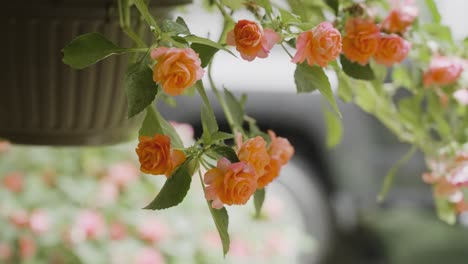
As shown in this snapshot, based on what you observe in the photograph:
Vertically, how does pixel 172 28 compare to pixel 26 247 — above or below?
above

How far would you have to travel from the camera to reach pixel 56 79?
78 cm

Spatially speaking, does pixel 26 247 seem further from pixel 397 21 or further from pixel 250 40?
pixel 250 40

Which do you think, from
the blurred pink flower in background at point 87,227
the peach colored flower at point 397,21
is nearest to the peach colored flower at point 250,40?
the peach colored flower at point 397,21

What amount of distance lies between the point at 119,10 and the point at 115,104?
0.14 metres

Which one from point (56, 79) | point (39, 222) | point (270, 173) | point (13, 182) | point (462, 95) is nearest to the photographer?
point (270, 173)

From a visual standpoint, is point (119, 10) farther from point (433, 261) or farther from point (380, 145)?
point (380, 145)

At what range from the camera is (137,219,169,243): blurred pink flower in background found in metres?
1.94

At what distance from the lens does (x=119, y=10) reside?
710 mm

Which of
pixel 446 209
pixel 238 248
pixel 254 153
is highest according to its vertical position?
pixel 254 153

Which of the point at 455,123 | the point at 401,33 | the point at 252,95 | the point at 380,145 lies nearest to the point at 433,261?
the point at 380,145

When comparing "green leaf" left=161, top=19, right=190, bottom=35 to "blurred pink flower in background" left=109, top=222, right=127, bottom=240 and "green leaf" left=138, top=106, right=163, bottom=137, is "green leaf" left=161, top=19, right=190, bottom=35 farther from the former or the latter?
"blurred pink flower in background" left=109, top=222, right=127, bottom=240

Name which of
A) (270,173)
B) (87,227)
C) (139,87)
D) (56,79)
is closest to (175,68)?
(139,87)

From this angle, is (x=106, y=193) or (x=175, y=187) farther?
(x=106, y=193)

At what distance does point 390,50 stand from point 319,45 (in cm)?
15
